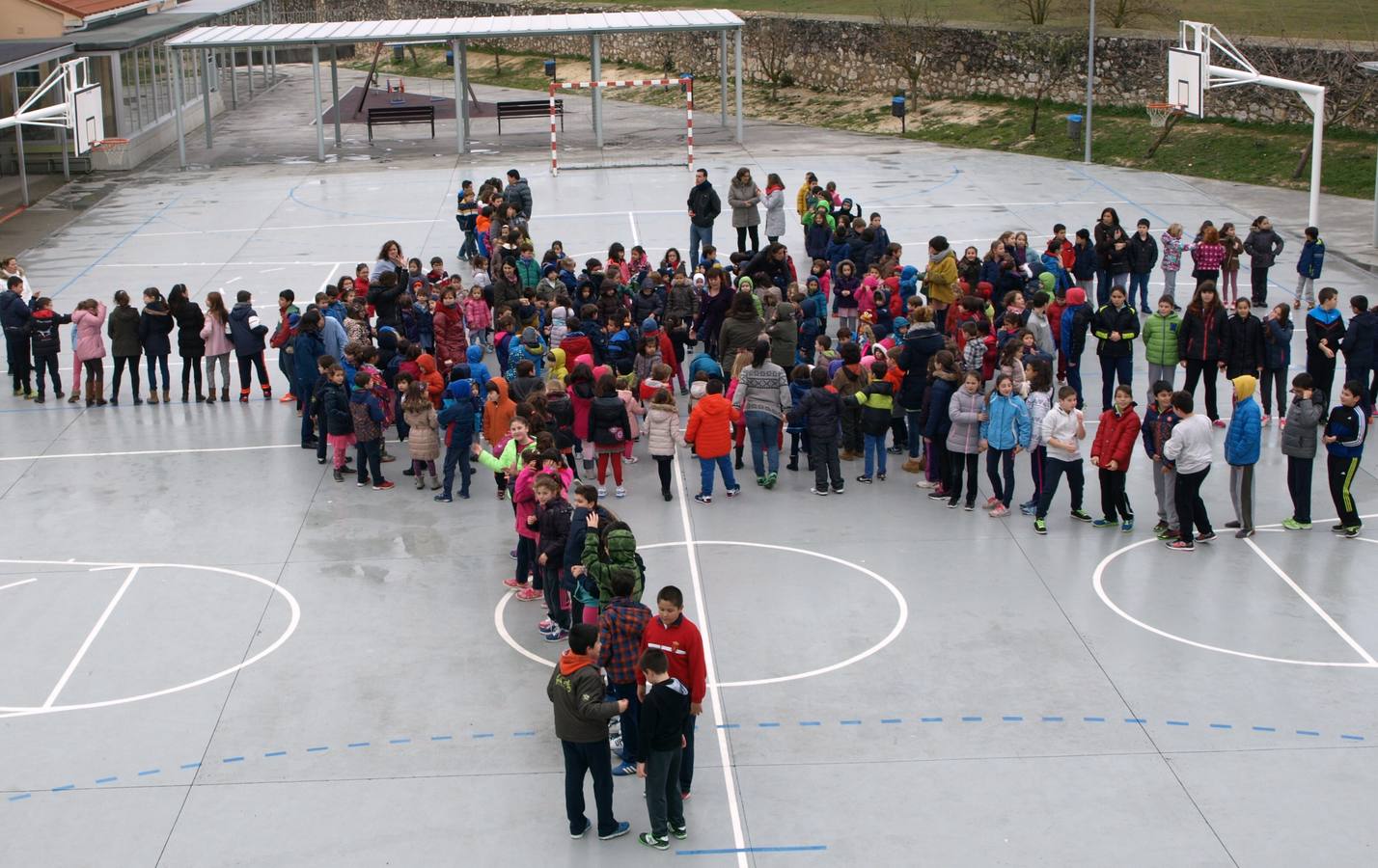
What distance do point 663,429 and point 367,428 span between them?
321 cm

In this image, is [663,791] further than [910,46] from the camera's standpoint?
No

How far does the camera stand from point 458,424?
15.7 metres

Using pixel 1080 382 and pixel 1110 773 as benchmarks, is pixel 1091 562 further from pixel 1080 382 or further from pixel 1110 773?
pixel 1080 382

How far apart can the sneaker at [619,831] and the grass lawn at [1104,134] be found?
27.0m

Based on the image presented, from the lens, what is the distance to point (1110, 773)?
10492 millimetres

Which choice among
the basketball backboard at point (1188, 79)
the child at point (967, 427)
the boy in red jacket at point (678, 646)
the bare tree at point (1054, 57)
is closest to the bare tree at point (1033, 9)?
the bare tree at point (1054, 57)

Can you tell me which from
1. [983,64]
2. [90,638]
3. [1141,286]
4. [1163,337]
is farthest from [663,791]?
[983,64]

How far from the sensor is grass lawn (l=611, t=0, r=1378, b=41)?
40.6 m

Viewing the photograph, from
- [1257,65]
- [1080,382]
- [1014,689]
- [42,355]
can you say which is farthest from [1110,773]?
[1257,65]

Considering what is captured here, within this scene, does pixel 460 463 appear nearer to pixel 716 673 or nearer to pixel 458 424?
pixel 458 424

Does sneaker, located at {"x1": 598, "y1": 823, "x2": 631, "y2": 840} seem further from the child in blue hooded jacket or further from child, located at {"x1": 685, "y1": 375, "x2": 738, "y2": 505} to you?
the child in blue hooded jacket

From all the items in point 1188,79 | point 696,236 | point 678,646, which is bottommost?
point 678,646

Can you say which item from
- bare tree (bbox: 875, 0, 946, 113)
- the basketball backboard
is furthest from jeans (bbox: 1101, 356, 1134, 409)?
bare tree (bbox: 875, 0, 946, 113)

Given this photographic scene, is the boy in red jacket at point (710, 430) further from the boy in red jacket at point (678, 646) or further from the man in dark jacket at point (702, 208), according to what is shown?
the man in dark jacket at point (702, 208)
